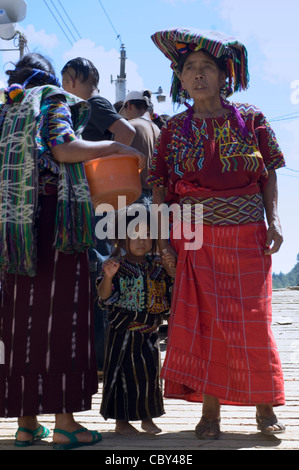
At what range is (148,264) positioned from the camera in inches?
146

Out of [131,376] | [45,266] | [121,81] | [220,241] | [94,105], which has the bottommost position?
[131,376]

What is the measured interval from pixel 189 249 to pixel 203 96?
0.82m

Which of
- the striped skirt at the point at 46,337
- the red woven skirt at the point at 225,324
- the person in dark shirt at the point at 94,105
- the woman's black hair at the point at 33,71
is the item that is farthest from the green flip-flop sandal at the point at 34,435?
the person in dark shirt at the point at 94,105

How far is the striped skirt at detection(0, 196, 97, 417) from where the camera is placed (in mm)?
3117

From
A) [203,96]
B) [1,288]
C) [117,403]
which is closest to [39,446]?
[117,403]

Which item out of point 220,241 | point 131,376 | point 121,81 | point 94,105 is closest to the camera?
point 220,241

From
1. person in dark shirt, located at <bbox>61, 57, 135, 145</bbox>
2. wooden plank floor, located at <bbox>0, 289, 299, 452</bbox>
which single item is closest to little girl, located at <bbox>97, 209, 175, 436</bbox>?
wooden plank floor, located at <bbox>0, 289, 299, 452</bbox>

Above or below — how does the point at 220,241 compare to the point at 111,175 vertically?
below

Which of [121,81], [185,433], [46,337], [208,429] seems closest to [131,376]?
[185,433]

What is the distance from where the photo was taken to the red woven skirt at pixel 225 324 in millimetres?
3330

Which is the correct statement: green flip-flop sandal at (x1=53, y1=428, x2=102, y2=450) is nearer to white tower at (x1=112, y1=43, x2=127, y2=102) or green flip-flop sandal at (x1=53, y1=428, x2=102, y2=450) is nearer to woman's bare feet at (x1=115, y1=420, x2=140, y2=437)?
woman's bare feet at (x1=115, y1=420, x2=140, y2=437)

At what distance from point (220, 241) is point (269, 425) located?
954mm

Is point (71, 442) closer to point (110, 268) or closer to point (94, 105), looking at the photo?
point (110, 268)

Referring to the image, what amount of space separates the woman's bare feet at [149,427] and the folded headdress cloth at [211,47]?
6.06 feet
